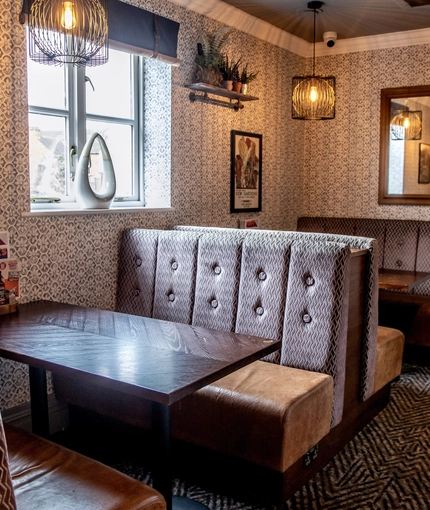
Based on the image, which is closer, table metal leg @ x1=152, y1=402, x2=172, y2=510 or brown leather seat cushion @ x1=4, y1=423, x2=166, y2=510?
brown leather seat cushion @ x1=4, y1=423, x2=166, y2=510

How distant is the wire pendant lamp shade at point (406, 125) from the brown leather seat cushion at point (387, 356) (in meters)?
2.32

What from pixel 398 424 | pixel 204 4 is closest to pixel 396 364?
pixel 398 424

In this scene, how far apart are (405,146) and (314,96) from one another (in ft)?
3.84

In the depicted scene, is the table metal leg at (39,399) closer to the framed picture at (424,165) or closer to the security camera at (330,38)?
the framed picture at (424,165)

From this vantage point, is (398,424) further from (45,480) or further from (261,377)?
(45,480)

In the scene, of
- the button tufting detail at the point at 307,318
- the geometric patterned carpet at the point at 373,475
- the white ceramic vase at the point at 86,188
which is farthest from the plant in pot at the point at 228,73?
the geometric patterned carpet at the point at 373,475

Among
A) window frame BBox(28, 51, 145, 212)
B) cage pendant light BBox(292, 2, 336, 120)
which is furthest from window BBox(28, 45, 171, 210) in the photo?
cage pendant light BBox(292, 2, 336, 120)

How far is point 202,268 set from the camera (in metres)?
3.01

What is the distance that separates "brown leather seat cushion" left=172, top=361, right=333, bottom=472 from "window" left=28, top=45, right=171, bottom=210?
1566 millimetres

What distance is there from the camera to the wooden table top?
5.67ft

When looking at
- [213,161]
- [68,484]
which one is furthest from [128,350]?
[213,161]

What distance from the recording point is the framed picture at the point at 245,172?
178 inches

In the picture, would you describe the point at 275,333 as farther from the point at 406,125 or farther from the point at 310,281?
the point at 406,125

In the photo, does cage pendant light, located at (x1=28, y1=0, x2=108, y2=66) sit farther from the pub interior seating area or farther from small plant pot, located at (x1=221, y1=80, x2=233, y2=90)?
small plant pot, located at (x1=221, y1=80, x2=233, y2=90)
